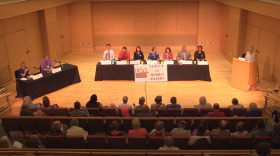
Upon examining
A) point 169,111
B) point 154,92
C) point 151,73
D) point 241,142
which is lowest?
point 154,92

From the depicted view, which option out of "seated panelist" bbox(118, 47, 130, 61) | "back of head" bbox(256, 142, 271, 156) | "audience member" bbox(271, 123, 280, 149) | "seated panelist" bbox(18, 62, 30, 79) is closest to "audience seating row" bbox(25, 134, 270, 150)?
"audience member" bbox(271, 123, 280, 149)

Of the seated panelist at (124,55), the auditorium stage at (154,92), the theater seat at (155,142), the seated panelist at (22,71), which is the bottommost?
the auditorium stage at (154,92)

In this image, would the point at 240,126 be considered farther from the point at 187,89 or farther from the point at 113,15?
the point at 113,15

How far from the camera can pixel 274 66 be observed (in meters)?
10.5

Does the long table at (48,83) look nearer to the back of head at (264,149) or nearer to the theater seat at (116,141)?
the theater seat at (116,141)

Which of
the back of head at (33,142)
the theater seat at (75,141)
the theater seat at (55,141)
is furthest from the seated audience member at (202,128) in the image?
the back of head at (33,142)

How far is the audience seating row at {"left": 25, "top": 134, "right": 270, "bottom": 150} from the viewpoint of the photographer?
5527 millimetres

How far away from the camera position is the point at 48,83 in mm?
10156

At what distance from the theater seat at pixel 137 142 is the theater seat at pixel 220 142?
4.25ft

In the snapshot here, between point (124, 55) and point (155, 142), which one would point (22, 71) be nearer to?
point (124, 55)

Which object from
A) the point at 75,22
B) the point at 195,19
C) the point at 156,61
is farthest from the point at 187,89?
the point at 75,22

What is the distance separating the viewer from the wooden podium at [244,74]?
9852 mm

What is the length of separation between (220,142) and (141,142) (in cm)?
150

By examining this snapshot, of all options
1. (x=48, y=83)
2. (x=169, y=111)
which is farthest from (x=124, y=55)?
(x=169, y=111)
